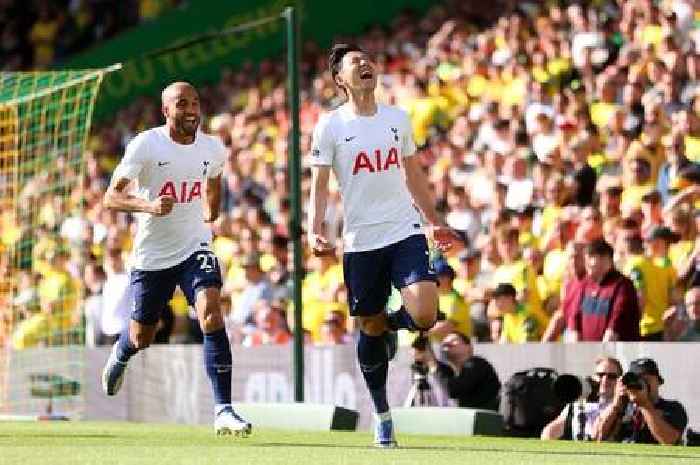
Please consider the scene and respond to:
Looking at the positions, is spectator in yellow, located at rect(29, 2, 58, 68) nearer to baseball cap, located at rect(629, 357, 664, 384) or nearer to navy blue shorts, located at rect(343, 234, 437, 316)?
baseball cap, located at rect(629, 357, 664, 384)

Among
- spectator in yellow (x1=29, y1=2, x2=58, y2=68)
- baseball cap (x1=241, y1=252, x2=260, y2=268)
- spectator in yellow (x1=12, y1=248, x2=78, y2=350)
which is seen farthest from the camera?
spectator in yellow (x1=29, y1=2, x2=58, y2=68)

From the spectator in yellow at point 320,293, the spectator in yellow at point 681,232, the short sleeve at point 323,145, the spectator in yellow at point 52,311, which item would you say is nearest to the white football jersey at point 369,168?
the short sleeve at point 323,145

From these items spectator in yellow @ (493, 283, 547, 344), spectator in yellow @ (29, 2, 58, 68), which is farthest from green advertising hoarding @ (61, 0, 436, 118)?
spectator in yellow @ (493, 283, 547, 344)

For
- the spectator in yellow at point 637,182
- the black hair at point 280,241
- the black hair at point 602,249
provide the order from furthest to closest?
the black hair at point 280,241 → the spectator in yellow at point 637,182 → the black hair at point 602,249

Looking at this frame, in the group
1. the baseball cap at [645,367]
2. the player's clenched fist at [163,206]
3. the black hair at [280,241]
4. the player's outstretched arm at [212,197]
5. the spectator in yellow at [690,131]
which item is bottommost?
the baseball cap at [645,367]

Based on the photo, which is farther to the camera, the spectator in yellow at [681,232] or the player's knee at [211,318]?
the spectator in yellow at [681,232]

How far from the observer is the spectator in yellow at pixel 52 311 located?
2159 cm

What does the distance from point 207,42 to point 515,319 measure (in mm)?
15524

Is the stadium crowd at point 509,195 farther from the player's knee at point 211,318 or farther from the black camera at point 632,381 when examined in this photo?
the player's knee at point 211,318

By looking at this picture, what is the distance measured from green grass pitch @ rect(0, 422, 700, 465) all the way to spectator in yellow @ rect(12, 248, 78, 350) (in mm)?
7127

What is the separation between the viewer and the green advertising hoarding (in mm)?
30109

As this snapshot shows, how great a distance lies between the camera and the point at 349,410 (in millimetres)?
15469

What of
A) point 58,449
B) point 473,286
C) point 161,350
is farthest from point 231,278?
point 58,449

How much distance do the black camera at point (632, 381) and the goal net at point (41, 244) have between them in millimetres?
6008
